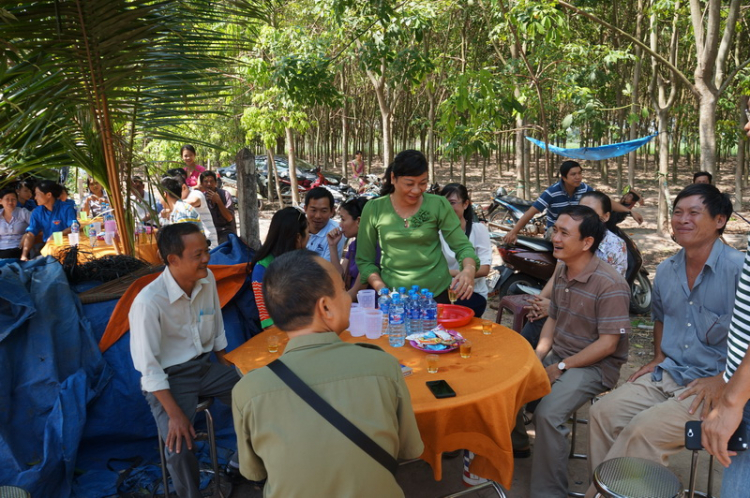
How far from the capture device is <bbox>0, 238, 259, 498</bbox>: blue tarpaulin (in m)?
3.07

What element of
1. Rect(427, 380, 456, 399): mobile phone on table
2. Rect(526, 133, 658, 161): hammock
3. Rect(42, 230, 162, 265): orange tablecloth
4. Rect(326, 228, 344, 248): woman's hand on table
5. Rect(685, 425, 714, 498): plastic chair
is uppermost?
Rect(526, 133, 658, 161): hammock

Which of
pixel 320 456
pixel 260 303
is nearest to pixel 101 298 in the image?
pixel 260 303

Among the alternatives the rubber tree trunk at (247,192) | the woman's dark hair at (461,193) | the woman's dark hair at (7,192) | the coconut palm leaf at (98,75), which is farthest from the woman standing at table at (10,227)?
the woman's dark hair at (461,193)

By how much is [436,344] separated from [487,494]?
3.18 feet

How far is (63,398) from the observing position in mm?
3180

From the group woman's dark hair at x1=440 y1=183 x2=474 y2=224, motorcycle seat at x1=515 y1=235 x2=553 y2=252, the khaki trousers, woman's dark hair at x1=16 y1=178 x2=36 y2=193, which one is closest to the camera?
the khaki trousers

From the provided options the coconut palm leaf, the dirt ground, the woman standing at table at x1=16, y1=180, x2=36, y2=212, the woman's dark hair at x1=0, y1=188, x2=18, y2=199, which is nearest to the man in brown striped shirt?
the dirt ground

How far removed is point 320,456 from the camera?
1479 millimetres

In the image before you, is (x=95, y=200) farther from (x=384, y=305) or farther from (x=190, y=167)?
(x=384, y=305)

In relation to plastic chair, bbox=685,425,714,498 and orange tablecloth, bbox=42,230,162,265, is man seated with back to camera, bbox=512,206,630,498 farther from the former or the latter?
orange tablecloth, bbox=42,230,162,265

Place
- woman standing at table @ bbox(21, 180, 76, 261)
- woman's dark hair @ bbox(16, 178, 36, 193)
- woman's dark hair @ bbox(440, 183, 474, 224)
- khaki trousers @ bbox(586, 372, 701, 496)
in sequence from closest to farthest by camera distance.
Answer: khaki trousers @ bbox(586, 372, 701, 496) < woman's dark hair @ bbox(440, 183, 474, 224) < woman standing at table @ bbox(21, 180, 76, 261) < woman's dark hair @ bbox(16, 178, 36, 193)

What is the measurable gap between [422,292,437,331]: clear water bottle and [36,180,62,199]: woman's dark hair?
5.52 meters

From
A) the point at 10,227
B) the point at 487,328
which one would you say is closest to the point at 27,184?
the point at 10,227

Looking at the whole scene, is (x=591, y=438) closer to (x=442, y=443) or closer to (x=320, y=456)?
(x=442, y=443)
